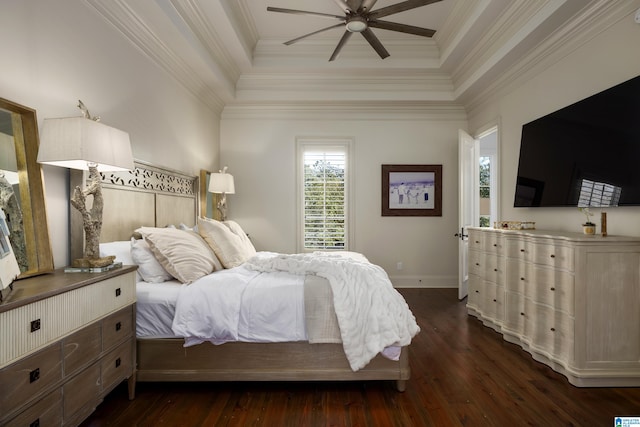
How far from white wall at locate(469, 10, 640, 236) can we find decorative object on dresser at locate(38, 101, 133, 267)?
3.55 meters

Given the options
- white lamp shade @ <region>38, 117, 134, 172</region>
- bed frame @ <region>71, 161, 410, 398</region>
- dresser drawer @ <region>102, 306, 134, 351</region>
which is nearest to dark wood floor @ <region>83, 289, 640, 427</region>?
bed frame @ <region>71, 161, 410, 398</region>

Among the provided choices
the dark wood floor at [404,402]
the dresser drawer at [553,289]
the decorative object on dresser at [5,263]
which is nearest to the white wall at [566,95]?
the dresser drawer at [553,289]

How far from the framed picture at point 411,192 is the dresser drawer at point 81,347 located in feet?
13.4

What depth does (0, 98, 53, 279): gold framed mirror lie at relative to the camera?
1.66 m

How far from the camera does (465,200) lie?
436 cm

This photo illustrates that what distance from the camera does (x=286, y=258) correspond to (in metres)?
2.75

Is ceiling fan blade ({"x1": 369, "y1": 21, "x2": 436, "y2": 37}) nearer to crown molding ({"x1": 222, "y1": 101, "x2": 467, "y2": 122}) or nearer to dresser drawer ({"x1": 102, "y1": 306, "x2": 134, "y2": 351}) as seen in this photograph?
crown molding ({"x1": 222, "y1": 101, "x2": 467, "y2": 122})

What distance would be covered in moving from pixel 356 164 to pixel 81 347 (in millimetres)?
4159

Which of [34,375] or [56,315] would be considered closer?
[34,375]

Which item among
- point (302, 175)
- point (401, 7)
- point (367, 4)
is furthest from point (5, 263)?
point (302, 175)

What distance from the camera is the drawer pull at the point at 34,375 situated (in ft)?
4.23

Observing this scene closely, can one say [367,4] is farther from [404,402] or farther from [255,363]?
[404,402]

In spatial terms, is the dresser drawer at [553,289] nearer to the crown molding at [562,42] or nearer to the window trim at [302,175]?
the crown molding at [562,42]

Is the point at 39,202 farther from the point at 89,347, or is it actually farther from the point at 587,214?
the point at 587,214
